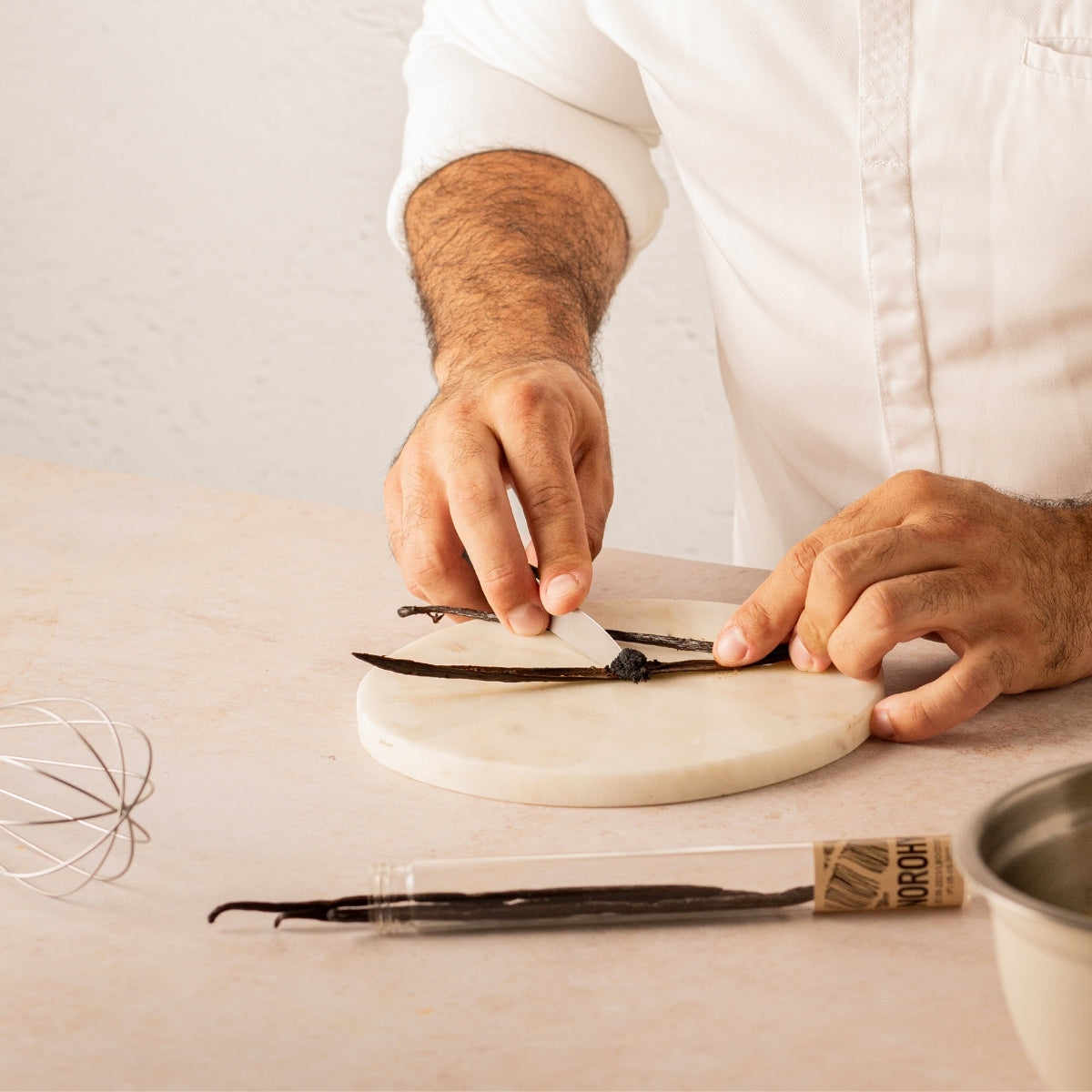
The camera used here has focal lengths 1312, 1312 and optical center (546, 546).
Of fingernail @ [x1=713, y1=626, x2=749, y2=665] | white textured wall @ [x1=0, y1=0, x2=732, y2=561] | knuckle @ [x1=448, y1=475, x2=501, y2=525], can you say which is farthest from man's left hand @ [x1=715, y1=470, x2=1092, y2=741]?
white textured wall @ [x1=0, y1=0, x2=732, y2=561]

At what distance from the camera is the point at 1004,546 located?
107cm

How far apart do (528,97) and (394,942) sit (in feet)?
4.14

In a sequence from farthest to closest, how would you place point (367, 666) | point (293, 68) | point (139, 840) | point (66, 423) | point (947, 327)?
point (66, 423) < point (293, 68) < point (947, 327) < point (367, 666) < point (139, 840)

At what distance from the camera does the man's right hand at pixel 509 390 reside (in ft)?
3.94

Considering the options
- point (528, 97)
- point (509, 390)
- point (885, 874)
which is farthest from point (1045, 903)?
point (528, 97)

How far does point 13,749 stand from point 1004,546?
2.66ft

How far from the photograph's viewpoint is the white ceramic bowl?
19.8 inches

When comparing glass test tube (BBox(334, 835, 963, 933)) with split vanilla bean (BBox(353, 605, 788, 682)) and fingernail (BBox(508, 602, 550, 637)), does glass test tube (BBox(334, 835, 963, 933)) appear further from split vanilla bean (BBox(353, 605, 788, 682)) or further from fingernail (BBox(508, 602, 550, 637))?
fingernail (BBox(508, 602, 550, 637))

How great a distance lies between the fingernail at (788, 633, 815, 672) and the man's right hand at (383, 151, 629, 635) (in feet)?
0.65

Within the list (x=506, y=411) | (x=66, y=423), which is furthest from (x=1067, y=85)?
(x=66, y=423)

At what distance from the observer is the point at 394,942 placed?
0.76 meters

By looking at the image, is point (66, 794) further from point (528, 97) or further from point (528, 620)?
point (528, 97)

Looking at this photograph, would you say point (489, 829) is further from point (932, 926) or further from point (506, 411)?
point (506, 411)

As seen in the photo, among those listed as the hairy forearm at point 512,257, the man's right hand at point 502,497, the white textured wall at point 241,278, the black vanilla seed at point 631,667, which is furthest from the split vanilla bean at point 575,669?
the white textured wall at point 241,278
